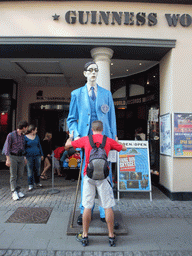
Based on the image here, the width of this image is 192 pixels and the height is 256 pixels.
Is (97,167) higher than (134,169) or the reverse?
higher

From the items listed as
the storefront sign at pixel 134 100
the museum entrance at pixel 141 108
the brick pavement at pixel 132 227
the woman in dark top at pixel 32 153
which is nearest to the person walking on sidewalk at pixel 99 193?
the brick pavement at pixel 132 227

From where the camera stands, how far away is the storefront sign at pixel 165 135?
5.02 m

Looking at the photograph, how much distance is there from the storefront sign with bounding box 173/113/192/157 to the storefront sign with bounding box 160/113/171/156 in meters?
0.16

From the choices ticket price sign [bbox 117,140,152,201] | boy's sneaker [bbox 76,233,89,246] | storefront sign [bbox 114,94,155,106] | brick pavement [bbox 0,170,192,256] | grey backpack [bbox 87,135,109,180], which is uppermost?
storefront sign [bbox 114,94,155,106]

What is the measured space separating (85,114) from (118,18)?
2.96m

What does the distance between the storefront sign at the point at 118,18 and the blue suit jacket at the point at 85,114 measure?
2.44 m

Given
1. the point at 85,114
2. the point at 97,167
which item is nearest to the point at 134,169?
the point at 85,114

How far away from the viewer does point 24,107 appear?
10773 mm

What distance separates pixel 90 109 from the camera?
135 inches

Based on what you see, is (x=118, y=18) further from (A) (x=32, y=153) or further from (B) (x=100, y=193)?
(B) (x=100, y=193)

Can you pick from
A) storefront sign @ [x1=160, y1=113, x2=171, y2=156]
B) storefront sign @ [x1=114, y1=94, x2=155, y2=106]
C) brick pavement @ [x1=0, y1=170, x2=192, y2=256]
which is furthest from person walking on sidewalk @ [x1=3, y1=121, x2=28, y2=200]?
storefront sign @ [x1=114, y1=94, x2=155, y2=106]

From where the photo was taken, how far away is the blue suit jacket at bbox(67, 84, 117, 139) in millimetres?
3400

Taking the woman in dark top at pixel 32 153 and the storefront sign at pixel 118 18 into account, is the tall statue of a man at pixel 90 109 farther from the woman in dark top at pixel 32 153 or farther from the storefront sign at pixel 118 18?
the woman in dark top at pixel 32 153

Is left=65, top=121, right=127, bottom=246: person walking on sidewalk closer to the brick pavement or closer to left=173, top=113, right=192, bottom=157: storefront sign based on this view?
the brick pavement
